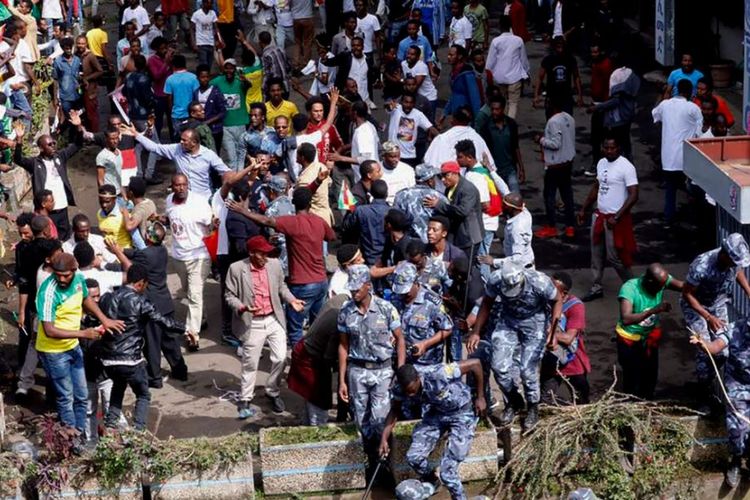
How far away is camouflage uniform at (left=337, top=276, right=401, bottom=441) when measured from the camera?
10.9 metres

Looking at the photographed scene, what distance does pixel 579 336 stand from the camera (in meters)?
11.4

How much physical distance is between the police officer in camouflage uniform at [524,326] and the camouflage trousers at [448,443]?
580 millimetres

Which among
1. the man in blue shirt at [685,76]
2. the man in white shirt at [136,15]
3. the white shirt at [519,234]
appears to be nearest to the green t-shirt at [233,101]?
the man in white shirt at [136,15]

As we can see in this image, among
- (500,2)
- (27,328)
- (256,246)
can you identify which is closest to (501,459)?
(256,246)

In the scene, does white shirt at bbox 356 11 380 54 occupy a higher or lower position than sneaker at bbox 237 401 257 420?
higher

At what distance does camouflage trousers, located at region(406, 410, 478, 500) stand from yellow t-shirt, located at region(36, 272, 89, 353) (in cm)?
276

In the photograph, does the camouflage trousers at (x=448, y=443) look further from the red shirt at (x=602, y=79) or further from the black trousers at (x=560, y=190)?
the red shirt at (x=602, y=79)

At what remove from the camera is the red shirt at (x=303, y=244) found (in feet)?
41.2

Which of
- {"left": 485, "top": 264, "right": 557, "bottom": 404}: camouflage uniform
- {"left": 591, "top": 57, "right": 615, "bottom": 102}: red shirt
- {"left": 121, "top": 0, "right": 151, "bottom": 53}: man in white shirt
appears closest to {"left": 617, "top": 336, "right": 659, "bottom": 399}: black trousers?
{"left": 485, "top": 264, "right": 557, "bottom": 404}: camouflage uniform

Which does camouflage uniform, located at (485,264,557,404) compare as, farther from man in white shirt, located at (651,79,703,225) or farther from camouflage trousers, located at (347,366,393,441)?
man in white shirt, located at (651,79,703,225)

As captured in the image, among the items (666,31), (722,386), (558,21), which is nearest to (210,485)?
(722,386)

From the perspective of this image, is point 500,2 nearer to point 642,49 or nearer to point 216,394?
point 642,49

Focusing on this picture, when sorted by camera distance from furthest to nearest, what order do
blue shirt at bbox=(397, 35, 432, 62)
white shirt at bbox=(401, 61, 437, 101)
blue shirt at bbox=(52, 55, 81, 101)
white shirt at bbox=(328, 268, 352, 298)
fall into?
blue shirt at bbox=(397, 35, 432, 62) < blue shirt at bbox=(52, 55, 81, 101) < white shirt at bbox=(401, 61, 437, 101) < white shirt at bbox=(328, 268, 352, 298)

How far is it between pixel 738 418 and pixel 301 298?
394 centimetres
